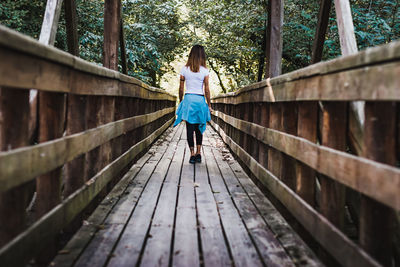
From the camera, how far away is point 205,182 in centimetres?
490

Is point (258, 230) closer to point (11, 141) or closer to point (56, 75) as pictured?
point (56, 75)

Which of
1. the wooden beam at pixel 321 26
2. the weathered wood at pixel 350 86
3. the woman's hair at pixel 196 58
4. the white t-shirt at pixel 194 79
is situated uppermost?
the wooden beam at pixel 321 26

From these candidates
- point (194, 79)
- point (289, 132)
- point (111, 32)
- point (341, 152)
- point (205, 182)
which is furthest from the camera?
point (111, 32)

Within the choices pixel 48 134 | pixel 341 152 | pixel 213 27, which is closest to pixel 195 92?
pixel 48 134

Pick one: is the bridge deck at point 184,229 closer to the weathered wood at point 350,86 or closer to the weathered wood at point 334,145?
the weathered wood at point 334,145

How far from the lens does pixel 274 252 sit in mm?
2654

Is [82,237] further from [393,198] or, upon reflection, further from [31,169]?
[393,198]

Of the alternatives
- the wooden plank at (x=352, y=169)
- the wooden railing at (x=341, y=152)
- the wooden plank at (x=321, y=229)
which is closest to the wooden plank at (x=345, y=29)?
the wooden railing at (x=341, y=152)

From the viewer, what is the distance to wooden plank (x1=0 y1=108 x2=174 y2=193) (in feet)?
5.56

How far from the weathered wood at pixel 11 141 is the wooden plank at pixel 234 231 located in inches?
48.8

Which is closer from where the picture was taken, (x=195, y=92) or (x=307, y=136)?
(x=307, y=136)

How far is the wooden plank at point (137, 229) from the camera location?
8.19 ft

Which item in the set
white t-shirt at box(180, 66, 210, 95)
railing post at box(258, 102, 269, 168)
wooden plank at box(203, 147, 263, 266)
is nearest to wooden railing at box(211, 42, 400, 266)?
wooden plank at box(203, 147, 263, 266)

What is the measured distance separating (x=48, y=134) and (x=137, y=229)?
1.01 m
